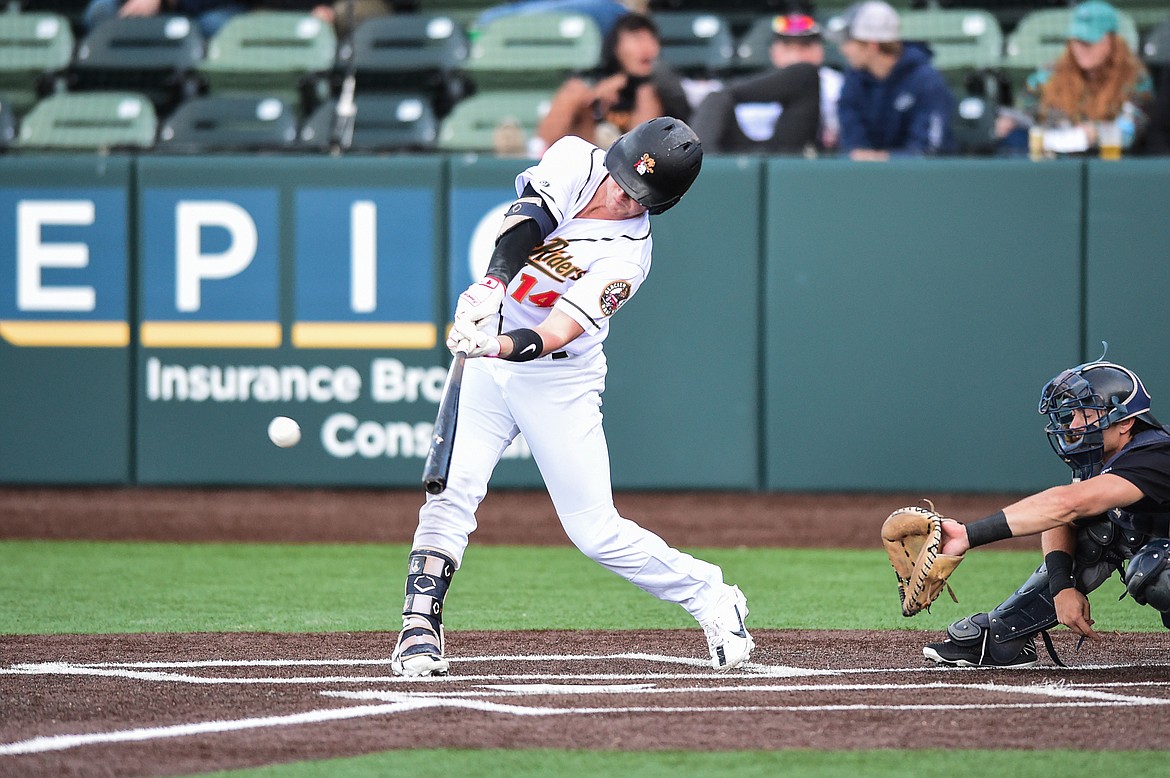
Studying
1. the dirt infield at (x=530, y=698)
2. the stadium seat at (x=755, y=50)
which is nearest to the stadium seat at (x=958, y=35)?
the stadium seat at (x=755, y=50)

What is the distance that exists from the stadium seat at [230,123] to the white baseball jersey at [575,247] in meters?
6.59

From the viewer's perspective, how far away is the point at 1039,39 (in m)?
12.1

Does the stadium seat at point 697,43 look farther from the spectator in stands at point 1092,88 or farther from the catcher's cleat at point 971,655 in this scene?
the catcher's cleat at point 971,655

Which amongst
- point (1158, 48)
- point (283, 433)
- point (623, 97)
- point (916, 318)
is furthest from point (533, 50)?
point (283, 433)

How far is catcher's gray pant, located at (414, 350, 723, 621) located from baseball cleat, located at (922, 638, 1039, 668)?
30.2 inches

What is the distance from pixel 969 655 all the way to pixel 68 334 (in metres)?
7.60

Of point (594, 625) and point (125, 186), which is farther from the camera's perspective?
point (125, 186)

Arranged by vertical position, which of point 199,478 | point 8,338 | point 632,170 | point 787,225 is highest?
point 632,170

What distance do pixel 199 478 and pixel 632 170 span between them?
22.0 ft

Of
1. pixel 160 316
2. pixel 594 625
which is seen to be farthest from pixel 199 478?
pixel 594 625

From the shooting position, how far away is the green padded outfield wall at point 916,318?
36.1ft

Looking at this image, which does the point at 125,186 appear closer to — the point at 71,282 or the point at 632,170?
the point at 71,282

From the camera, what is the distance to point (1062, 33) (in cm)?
1205

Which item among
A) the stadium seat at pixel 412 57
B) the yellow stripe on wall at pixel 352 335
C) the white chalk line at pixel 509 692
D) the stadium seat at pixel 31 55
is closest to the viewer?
the white chalk line at pixel 509 692
